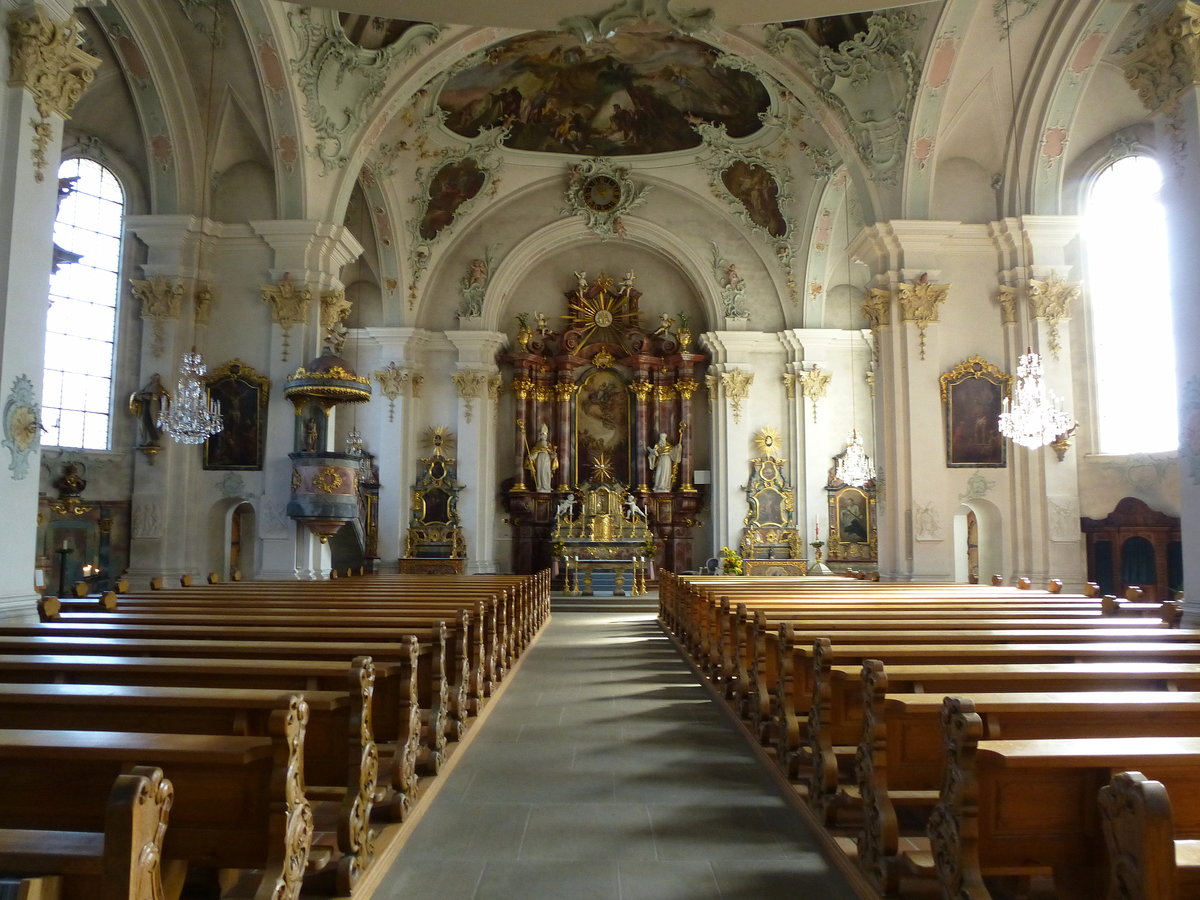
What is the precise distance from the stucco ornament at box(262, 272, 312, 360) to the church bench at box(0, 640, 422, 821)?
10.2 m

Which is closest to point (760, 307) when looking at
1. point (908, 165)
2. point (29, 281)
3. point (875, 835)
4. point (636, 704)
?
point (908, 165)

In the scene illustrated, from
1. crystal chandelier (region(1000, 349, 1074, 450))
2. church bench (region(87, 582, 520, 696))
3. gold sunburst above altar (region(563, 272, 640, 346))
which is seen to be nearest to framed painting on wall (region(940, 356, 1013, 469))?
crystal chandelier (region(1000, 349, 1074, 450))

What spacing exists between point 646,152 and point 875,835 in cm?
1973

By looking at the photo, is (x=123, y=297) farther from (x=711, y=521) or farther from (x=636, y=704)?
(x=711, y=521)

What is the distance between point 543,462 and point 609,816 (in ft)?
59.2

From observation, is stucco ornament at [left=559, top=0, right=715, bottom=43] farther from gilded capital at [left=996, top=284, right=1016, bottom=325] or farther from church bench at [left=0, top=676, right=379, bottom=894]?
gilded capital at [left=996, top=284, right=1016, bottom=325]

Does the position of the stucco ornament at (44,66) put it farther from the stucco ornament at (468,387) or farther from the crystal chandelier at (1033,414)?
the stucco ornament at (468,387)

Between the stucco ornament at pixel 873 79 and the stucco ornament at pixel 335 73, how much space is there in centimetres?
627

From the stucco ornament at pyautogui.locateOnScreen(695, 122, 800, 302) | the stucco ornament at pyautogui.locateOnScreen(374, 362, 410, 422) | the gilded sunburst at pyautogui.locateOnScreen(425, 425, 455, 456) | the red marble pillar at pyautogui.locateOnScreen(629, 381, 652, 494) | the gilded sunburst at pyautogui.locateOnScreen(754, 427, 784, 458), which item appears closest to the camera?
the stucco ornament at pyautogui.locateOnScreen(695, 122, 800, 302)

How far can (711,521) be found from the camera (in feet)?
74.2

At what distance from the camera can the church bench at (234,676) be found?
4.05 metres

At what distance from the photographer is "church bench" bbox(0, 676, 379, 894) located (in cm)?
335

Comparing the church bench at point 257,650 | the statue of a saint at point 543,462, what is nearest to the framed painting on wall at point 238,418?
the church bench at point 257,650

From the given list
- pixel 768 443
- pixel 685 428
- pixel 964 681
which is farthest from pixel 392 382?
pixel 964 681
